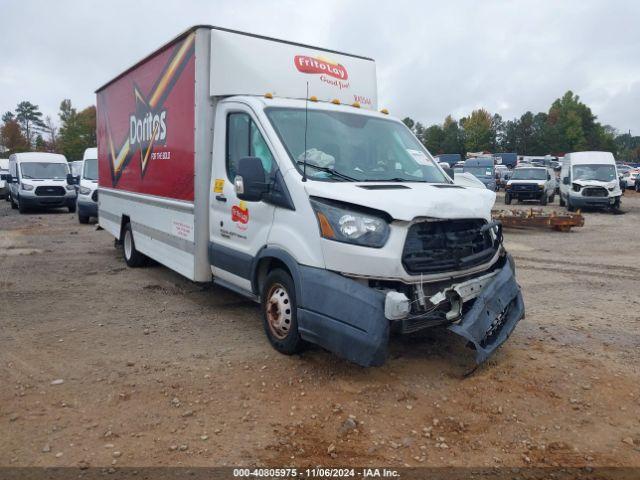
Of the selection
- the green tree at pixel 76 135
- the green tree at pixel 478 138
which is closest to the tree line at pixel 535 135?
the green tree at pixel 478 138

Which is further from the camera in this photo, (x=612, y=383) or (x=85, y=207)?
(x=85, y=207)

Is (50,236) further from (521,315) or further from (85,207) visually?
(521,315)

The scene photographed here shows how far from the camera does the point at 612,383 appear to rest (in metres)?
4.58

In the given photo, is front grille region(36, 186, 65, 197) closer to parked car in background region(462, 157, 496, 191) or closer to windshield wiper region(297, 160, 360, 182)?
windshield wiper region(297, 160, 360, 182)

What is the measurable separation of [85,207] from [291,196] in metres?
13.8

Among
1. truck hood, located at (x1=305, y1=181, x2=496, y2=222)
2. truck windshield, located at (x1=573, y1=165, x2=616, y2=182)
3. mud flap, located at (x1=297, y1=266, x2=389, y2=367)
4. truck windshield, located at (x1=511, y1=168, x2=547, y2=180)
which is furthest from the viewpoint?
truck windshield, located at (x1=511, y1=168, x2=547, y2=180)

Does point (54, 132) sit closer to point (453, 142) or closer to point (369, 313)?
point (453, 142)

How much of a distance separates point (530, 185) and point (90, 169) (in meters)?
18.7

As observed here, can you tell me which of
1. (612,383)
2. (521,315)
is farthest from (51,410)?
(612,383)

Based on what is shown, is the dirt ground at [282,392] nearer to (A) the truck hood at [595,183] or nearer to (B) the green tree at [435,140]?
(A) the truck hood at [595,183]

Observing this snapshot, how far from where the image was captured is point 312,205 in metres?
4.53

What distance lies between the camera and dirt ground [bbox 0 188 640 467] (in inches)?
139

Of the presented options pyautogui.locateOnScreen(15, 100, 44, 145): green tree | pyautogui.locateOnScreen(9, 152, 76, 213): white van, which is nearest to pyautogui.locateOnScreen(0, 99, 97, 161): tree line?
pyautogui.locateOnScreen(15, 100, 44, 145): green tree

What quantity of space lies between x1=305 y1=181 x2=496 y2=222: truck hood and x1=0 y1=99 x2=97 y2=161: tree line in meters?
60.8
